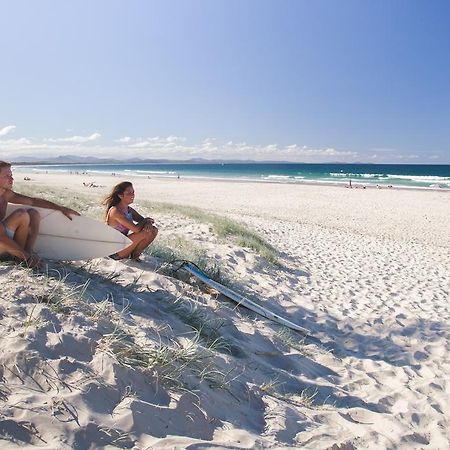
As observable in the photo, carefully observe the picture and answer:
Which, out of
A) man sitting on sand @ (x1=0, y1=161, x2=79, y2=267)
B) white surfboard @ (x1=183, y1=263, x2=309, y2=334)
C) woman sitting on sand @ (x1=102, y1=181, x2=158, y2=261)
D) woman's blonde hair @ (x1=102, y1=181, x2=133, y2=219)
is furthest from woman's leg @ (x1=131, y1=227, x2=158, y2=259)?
man sitting on sand @ (x1=0, y1=161, x2=79, y2=267)

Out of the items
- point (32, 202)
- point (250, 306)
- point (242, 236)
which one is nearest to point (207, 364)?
point (250, 306)

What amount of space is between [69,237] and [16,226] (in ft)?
2.09

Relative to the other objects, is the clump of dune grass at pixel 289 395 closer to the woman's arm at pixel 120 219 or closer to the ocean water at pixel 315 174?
the woman's arm at pixel 120 219

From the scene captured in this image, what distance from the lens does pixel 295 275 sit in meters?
7.65

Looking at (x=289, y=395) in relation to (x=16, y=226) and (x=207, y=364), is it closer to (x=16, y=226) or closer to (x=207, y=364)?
(x=207, y=364)

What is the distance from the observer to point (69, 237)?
4414mm

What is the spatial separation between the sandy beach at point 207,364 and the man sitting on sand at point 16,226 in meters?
0.16

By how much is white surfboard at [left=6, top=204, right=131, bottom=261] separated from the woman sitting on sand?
0.46m

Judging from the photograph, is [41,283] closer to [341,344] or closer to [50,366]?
[50,366]

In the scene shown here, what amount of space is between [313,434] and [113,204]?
3541mm

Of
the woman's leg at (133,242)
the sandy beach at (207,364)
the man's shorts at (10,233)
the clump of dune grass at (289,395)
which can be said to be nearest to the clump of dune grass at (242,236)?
the sandy beach at (207,364)

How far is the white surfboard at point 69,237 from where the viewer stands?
171 inches

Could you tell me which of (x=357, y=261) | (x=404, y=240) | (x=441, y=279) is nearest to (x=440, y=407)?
(x=441, y=279)

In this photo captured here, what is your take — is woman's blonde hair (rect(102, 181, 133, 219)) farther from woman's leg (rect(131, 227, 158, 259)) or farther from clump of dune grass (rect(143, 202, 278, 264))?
clump of dune grass (rect(143, 202, 278, 264))
